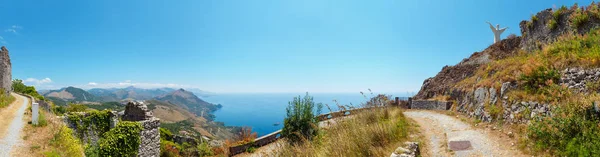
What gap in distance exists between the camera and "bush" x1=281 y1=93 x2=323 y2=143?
444 inches

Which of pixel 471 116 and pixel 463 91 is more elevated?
pixel 463 91

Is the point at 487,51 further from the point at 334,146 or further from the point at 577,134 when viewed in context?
the point at 334,146

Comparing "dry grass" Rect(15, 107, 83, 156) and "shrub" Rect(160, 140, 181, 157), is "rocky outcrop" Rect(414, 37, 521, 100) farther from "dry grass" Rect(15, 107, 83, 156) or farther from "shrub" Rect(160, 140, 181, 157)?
"dry grass" Rect(15, 107, 83, 156)

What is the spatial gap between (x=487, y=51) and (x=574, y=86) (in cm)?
1533

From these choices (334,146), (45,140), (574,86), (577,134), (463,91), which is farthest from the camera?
(463,91)

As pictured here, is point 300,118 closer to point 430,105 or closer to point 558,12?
point 430,105

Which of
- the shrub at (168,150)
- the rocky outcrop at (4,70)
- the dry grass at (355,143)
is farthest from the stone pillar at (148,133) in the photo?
the rocky outcrop at (4,70)

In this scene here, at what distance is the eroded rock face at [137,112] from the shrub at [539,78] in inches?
604

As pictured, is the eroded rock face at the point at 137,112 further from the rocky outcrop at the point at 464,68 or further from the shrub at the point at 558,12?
the shrub at the point at 558,12

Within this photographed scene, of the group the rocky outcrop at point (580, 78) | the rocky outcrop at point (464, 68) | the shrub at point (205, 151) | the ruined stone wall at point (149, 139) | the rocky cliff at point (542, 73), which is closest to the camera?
the rocky outcrop at point (580, 78)

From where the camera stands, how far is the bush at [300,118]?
11.3 m

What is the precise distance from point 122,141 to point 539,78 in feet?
49.1

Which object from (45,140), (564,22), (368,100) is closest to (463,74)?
(564,22)

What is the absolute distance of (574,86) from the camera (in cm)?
699
